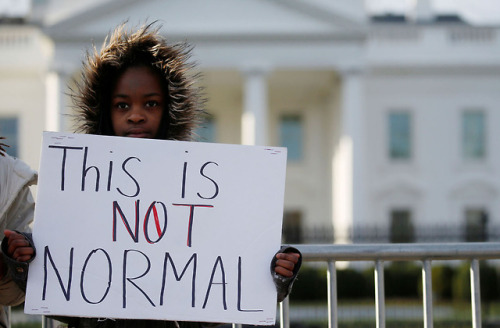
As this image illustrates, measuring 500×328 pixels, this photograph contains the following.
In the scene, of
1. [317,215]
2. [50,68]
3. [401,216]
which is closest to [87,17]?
[50,68]

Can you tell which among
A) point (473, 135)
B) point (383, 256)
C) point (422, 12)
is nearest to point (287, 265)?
point (383, 256)

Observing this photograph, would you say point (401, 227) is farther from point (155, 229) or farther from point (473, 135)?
point (155, 229)

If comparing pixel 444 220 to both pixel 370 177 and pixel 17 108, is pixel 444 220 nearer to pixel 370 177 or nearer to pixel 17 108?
pixel 370 177

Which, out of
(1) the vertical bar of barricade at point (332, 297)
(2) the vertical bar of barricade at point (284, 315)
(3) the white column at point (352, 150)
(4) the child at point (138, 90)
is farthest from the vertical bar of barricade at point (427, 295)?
(3) the white column at point (352, 150)

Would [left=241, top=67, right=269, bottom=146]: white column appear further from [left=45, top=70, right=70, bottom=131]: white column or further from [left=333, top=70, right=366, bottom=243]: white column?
[left=45, top=70, right=70, bottom=131]: white column

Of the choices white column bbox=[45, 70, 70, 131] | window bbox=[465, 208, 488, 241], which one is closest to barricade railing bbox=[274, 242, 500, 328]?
window bbox=[465, 208, 488, 241]

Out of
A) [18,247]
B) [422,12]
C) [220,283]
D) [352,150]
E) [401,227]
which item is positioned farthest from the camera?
[422,12]

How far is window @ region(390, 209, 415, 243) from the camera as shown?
24.3 meters

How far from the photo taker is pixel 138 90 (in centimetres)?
247

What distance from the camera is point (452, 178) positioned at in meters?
29.2

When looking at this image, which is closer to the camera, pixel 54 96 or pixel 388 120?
pixel 54 96

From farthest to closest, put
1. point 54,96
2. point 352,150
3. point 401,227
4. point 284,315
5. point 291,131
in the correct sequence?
point 291,131 < point 401,227 < point 352,150 < point 54,96 < point 284,315

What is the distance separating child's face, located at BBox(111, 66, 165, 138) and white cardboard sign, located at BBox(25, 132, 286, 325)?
7 cm

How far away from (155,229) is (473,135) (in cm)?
2839
